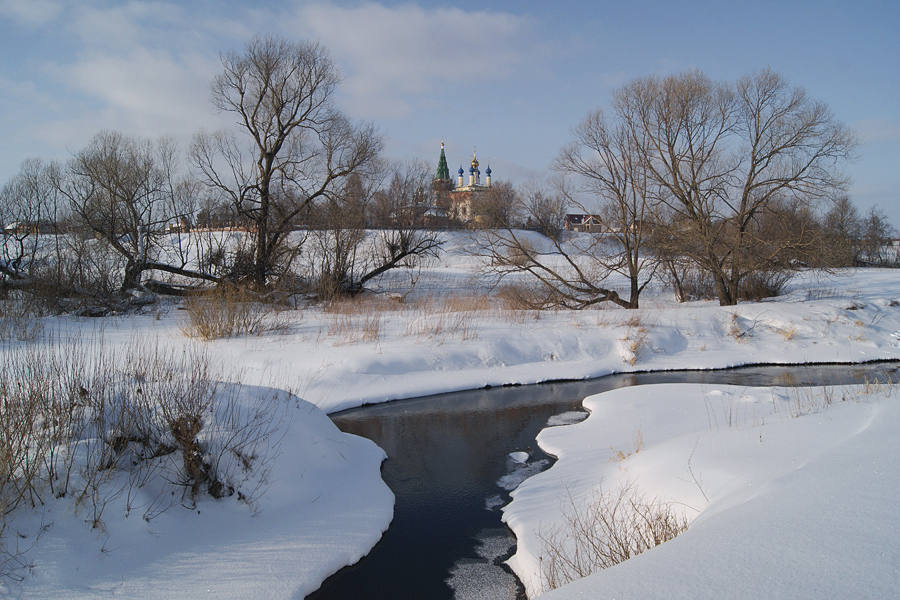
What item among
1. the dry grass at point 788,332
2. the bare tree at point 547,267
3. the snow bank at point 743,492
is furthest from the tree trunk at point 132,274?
the dry grass at point 788,332

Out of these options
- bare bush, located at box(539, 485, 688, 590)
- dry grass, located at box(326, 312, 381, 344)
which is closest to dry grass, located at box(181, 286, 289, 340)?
dry grass, located at box(326, 312, 381, 344)

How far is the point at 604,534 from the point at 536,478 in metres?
2.43

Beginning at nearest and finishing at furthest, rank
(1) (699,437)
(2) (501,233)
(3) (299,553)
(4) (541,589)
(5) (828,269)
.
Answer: (4) (541,589) < (3) (299,553) < (1) (699,437) < (5) (828,269) < (2) (501,233)

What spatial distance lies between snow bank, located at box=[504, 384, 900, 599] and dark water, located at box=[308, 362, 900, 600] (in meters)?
0.39

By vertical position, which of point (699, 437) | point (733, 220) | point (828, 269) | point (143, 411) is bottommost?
point (699, 437)

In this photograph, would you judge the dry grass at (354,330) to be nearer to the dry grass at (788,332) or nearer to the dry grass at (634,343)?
the dry grass at (634,343)

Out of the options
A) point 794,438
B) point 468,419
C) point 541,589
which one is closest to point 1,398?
point 541,589

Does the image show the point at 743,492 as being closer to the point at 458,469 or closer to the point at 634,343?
the point at 458,469

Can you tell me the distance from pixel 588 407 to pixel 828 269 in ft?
45.3

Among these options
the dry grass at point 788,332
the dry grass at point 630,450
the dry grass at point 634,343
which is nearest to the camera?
the dry grass at point 630,450

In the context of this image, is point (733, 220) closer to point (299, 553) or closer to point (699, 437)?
point (699, 437)

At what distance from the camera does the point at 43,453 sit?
4.70 metres

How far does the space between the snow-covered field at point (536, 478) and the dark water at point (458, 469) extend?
0.27 meters

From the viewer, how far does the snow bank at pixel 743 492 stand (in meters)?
2.67
